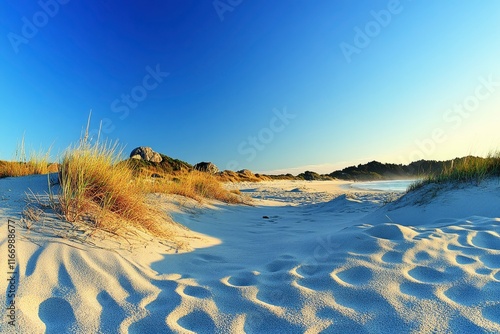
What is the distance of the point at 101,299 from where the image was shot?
5.49ft

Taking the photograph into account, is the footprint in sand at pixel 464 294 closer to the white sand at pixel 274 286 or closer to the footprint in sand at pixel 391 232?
the white sand at pixel 274 286

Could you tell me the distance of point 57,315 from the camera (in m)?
1.51

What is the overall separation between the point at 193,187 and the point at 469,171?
5.56 m

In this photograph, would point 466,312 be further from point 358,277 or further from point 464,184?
point 464,184

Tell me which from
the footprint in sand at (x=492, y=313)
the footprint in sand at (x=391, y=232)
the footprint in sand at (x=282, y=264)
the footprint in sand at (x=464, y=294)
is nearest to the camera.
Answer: the footprint in sand at (x=492, y=313)

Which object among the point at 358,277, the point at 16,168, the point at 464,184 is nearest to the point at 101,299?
the point at 358,277

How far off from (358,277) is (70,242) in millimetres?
2071

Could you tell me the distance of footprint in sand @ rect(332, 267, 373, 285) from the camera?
1.83 m

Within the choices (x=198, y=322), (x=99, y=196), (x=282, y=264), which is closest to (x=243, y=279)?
(x=282, y=264)

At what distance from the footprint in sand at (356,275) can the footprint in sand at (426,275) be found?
0.89 feet

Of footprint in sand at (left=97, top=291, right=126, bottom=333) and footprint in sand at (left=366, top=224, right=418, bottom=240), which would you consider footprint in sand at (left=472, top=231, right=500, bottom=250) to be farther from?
footprint in sand at (left=97, top=291, right=126, bottom=333)

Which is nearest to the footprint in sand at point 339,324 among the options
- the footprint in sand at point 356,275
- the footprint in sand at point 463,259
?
the footprint in sand at point 356,275

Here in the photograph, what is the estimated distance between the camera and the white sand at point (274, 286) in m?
1.42

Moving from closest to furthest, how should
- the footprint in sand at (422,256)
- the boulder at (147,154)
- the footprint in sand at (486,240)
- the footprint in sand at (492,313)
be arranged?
1. the footprint in sand at (492,313)
2. the footprint in sand at (422,256)
3. the footprint in sand at (486,240)
4. the boulder at (147,154)
